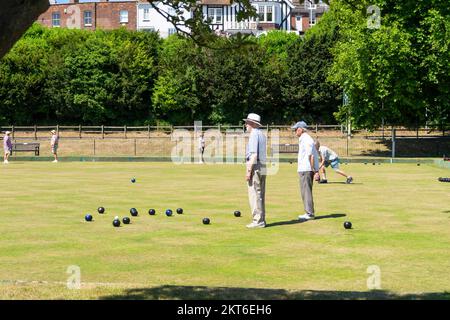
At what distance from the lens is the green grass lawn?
25.5ft

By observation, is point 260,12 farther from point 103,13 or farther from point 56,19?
point 56,19

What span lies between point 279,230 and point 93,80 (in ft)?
169

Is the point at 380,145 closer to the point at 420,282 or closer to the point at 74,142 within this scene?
the point at 74,142

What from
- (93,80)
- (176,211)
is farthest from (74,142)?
(176,211)

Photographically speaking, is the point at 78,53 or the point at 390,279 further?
the point at 78,53

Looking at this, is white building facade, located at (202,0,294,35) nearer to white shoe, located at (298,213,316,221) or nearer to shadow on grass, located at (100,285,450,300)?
white shoe, located at (298,213,316,221)

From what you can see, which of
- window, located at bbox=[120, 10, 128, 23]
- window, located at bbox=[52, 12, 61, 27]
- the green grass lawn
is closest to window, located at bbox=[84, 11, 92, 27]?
window, located at bbox=[120, 10, 128, 23]

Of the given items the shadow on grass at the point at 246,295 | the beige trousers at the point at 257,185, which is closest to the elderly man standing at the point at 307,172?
the beige trousers at the point at 257,185

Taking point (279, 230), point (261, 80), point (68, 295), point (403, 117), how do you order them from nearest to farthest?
point (68, 295), point (279, 230), point (403, 117), point (261, 80)

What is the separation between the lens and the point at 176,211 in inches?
629

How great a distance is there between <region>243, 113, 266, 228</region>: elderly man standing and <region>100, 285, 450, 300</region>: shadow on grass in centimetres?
581

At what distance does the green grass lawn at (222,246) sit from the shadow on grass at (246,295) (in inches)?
0.7

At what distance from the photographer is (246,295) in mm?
6984

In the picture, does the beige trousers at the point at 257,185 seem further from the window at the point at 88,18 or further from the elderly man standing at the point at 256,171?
the window at the point at 88,18
